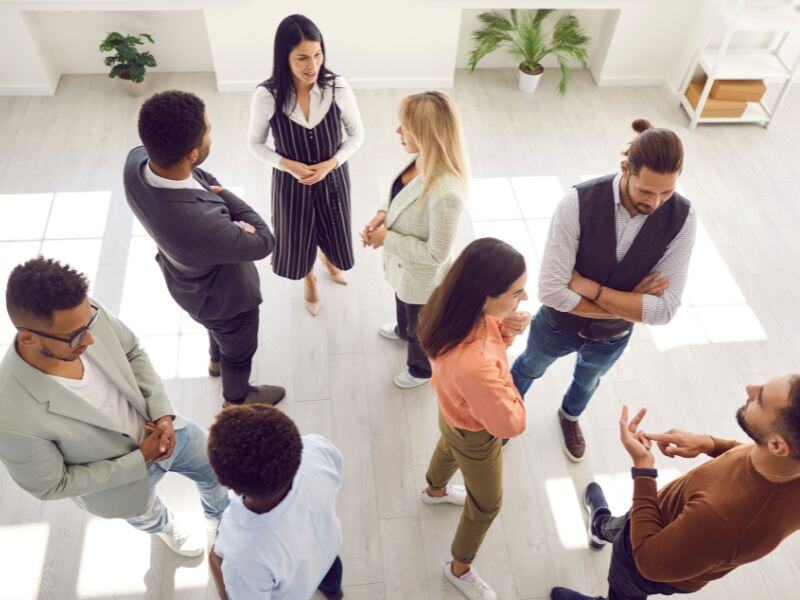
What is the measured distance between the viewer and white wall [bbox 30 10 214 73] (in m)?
4.96

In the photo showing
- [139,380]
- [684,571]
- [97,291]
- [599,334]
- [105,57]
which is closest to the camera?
[684,571]

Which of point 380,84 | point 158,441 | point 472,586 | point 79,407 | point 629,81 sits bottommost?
point 472,586

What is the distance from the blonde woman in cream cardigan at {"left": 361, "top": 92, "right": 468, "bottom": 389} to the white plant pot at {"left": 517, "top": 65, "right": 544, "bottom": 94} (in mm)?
2944

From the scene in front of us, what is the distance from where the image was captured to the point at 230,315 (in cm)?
275

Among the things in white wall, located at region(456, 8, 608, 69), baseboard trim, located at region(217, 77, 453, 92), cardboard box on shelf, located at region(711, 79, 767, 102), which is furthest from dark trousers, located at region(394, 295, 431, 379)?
cardboard box on shelf, located at region(711, 79, 767, 102)

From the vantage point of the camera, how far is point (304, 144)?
304cm

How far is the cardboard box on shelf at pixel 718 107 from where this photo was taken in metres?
5.00

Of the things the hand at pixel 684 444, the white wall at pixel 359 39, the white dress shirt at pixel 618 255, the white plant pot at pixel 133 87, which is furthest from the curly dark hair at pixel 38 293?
the white plant pot at pixel 133 87

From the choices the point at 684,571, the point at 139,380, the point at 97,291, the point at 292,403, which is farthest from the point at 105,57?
the point at 684,571

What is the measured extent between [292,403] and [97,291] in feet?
4.66

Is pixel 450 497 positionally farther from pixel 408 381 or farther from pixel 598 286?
pixel 598 286

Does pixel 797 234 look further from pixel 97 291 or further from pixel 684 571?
pixel 97 291

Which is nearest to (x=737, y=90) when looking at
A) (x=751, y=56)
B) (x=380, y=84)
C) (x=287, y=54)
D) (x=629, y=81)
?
(x=751, y=56)

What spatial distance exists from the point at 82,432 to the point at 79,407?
0.09 metres
